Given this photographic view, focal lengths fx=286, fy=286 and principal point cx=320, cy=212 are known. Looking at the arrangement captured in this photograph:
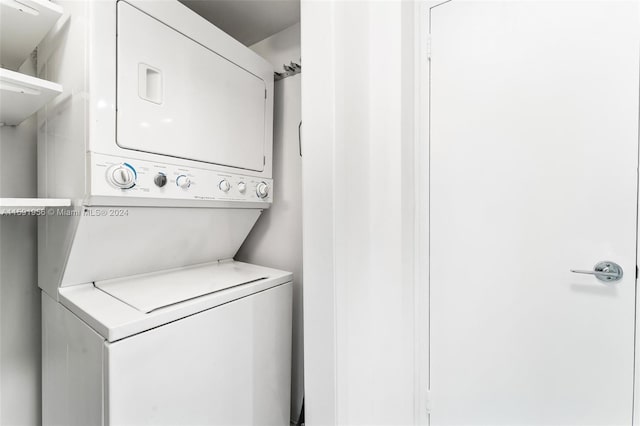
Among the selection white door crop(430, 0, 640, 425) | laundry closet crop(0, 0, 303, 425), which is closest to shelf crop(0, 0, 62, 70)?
laundry closet crop(0, 0, 303, 425)

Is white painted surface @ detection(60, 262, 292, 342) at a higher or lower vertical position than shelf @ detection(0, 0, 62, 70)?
lower

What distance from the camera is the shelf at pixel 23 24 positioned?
0.95 m

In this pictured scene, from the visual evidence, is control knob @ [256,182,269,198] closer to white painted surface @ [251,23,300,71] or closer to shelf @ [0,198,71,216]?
white painted surface @ [251,23,300,71]

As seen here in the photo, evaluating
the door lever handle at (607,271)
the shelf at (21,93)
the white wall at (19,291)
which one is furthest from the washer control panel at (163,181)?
the door lever handle at (607,271)

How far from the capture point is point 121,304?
3.40 feet

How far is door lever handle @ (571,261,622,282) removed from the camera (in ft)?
3.61

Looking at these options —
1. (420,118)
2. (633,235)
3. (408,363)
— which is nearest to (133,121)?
(420,118)

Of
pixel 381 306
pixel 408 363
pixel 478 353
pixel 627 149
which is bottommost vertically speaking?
pixel 408 363

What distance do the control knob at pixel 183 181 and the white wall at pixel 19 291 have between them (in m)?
0.80

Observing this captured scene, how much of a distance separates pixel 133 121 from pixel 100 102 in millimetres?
112

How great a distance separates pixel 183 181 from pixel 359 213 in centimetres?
81

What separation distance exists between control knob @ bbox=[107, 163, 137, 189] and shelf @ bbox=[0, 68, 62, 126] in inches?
12.2

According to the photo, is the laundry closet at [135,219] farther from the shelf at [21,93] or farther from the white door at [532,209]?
the white door at [532,209]

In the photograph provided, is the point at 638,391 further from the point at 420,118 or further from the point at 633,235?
the point at 420,118
